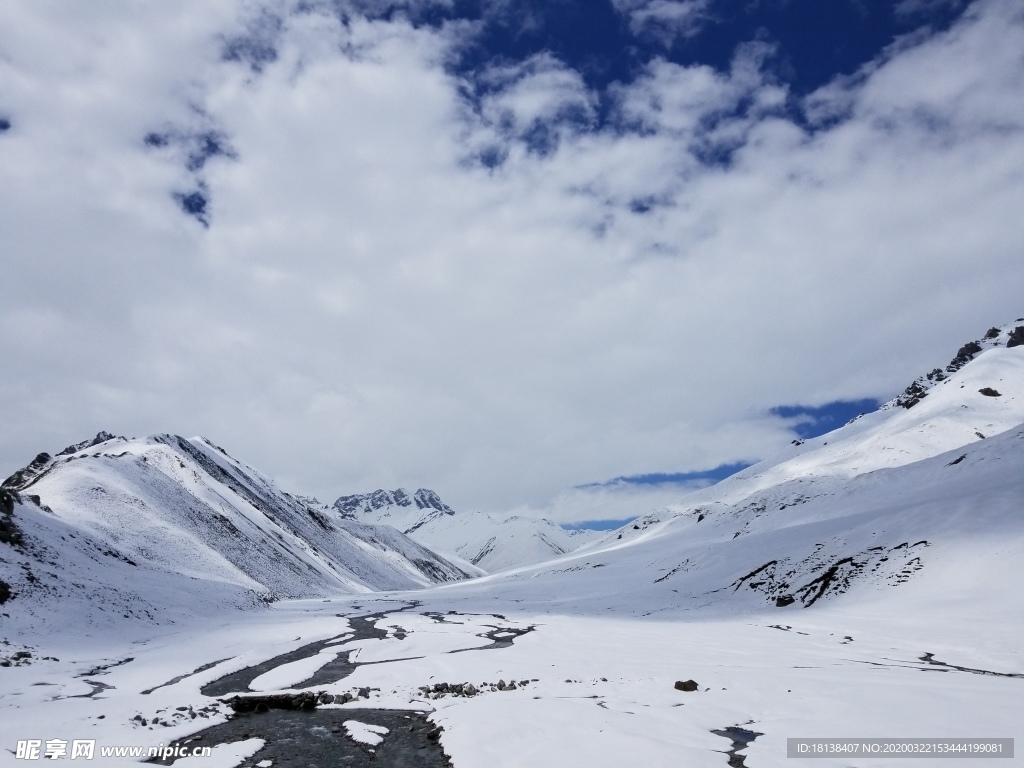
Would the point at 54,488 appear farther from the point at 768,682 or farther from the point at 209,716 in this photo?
the point at 768,682

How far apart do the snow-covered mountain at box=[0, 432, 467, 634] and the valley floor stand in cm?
808

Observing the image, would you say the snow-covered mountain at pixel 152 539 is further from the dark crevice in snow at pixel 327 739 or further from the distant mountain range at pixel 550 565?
the dark crevice in snow at pixel 327 739

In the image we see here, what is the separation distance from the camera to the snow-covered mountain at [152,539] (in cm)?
3909

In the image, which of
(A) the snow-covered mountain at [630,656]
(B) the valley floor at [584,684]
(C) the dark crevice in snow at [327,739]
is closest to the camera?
(B) the valley floor at [584,684]

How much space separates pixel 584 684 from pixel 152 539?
6492 centimetres

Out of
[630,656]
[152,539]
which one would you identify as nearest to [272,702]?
[630,656]

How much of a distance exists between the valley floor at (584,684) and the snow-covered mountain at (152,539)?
26.5 feet

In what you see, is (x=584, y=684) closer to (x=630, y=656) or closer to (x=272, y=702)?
(x=630, y=656)

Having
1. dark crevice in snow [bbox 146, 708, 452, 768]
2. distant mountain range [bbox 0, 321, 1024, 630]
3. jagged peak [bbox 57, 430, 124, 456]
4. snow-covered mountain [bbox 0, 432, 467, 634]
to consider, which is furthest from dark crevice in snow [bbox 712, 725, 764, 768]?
jagged peak [bbox 57, 430, 124, 456]

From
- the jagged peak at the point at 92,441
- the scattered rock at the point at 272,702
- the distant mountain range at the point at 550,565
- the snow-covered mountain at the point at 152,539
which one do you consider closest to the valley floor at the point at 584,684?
the scattered rock at the point at 272,702

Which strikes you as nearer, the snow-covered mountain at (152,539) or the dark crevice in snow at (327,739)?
the dark crevice in snow at (327,739)

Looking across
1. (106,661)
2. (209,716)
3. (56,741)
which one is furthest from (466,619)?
(56,741)

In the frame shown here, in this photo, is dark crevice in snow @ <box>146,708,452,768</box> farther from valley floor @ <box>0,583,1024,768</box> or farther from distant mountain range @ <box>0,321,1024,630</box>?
distant mountain range @ <box>0,321,1024,630</box>

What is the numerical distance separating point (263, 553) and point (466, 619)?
55.8 metres
